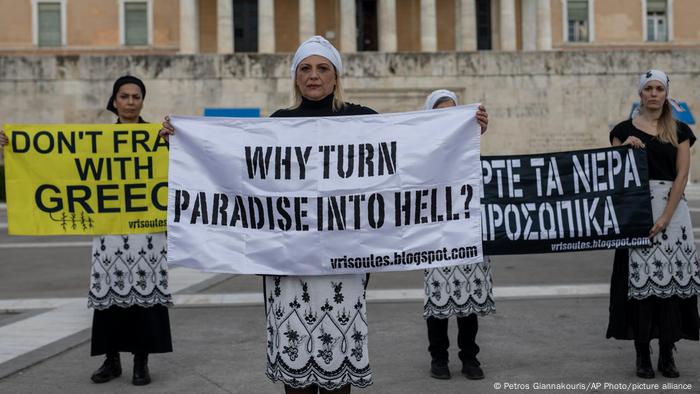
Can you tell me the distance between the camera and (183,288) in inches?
371

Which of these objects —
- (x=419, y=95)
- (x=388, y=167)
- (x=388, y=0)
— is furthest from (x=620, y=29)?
(x=388, y=167)

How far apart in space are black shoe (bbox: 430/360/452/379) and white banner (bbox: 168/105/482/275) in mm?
1633

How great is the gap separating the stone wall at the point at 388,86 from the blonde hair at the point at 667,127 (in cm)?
2278

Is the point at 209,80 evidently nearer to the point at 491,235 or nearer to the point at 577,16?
the point at 491,235

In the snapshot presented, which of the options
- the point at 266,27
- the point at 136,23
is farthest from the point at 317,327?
the point at 136,23

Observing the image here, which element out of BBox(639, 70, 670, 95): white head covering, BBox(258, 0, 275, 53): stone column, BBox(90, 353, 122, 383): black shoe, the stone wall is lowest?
BBox(90, 353, 122, 383): black shoe

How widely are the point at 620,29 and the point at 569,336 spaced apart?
4477cm

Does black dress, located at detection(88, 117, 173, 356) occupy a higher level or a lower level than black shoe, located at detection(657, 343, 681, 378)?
higher

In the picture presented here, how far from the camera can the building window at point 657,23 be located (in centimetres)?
4781

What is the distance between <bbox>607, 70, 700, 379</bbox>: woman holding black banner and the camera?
17.2 feet

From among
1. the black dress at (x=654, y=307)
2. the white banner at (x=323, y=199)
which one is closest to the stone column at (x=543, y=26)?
the black dress at (x=654, y=307)

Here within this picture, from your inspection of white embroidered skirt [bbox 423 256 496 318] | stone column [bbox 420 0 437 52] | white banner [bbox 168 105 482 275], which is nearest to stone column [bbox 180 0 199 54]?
stone column [bbox 420 0 437 52]

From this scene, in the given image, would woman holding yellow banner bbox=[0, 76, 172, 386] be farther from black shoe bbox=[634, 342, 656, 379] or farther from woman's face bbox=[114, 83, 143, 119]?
black shoe bbox=[634, 342, 656, 379]

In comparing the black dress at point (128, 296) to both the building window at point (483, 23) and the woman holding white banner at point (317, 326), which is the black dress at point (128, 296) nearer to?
the woman holding white banner at point (317, 326)
